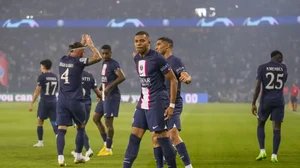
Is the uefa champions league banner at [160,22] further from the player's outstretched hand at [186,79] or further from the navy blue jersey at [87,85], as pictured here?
the player's outstretched hand at [186,79]

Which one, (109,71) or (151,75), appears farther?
(109,71)

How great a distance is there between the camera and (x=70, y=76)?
11.9m

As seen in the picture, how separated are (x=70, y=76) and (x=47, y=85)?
4.16 m

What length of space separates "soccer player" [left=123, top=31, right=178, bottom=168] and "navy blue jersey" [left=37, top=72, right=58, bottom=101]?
696cm

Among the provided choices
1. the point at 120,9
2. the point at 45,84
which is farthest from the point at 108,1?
the point at 45,84

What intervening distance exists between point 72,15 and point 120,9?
4900mm

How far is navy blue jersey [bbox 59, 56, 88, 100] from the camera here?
1189 cm

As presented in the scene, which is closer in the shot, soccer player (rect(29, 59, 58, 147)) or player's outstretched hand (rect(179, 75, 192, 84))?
player's outstretched hand (rect(179, 75, 192, 84))

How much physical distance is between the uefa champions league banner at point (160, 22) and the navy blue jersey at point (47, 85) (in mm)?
42850

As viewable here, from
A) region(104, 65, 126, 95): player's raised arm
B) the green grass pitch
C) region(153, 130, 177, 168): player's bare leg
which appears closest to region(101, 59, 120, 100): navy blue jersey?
region(104, 65, 126, 95): player's raised arm

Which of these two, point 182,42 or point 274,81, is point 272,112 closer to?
point 274,81

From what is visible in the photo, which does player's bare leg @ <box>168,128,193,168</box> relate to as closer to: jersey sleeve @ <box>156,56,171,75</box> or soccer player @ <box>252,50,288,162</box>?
jersey sleeve @ <box>156,56,171,75</box>

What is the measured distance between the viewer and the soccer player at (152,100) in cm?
898

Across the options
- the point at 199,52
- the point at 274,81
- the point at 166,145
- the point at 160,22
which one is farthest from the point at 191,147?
the point at 199,52
